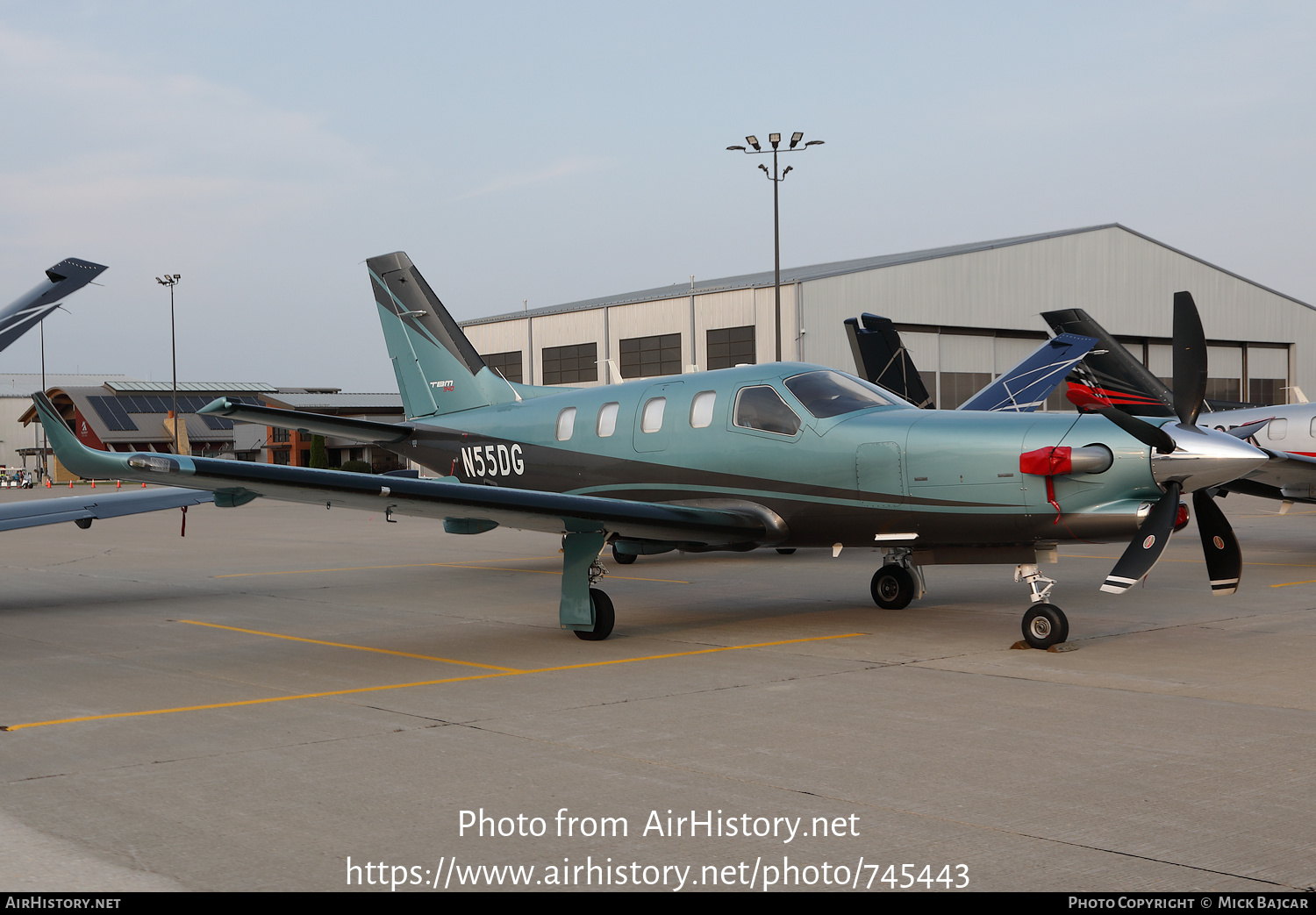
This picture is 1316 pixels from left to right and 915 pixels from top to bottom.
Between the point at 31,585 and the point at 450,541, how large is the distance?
27.5 feet

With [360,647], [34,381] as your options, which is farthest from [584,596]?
[34,381]

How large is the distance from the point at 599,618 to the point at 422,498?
2.01 meters

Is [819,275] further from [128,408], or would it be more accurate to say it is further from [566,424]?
[128,408]

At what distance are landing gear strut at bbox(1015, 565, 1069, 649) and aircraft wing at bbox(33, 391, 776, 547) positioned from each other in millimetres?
2400

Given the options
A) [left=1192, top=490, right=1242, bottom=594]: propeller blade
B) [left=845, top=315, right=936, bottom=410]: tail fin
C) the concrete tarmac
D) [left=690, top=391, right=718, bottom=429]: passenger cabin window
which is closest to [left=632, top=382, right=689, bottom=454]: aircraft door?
[left=690, top=391, right=718, bottom=429]: passenger cabin window

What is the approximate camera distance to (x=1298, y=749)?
5777mm

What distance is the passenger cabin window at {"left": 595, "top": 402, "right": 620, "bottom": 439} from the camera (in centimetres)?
1173

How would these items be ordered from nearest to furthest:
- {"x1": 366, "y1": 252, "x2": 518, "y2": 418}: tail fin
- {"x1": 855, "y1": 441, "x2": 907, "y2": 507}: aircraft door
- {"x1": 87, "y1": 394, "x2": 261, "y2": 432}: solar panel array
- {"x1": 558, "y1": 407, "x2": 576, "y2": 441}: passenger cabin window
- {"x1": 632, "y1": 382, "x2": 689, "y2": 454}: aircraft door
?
{"x1": 855, "y1": 441, "x2": 907, "y2": 507}: aircraft door
{"x1": 632, "y1": 382, "x2": 689, "y2": 454}: aircraft door
{"x1": 558, "y1": 407, "x2": 576, "y2": 441}: passenger cabin window
{"x1": 366, "y1": 252, "x2": 518, "y2": 418}: tail fin
{"x1": 87, "y1": 394, "x2": 261, "y2": 432}: solar panel array

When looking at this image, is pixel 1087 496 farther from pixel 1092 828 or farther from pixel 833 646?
pixel 1092 828

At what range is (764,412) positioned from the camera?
10.4 m

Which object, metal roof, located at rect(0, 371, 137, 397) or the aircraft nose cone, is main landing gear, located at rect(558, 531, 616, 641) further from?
metal roof, located at rect(0, 371, 137, 397)

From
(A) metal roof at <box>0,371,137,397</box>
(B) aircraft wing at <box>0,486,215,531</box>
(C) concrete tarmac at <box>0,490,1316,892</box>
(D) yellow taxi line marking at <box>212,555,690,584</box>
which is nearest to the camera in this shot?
(C) concrete tarmac at <box>0,490,1316,892</box>

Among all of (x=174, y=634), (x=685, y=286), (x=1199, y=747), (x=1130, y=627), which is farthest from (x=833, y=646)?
(x=685, y=286)

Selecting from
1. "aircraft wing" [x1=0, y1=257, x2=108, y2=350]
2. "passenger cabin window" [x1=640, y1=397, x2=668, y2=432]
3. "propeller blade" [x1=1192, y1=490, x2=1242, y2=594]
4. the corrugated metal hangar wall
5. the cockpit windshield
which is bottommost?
"propeller blade" [x1=1192, y1=490, x2=1242, y2=594]
